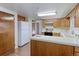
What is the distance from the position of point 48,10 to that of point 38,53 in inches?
58.8

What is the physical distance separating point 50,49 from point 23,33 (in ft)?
9.13

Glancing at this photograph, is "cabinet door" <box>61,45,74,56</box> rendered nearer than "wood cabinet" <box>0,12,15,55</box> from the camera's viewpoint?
Yes

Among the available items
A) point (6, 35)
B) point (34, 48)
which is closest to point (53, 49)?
point (34, 48)

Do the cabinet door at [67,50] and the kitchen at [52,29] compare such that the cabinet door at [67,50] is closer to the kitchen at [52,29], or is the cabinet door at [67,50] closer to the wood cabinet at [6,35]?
the kitchen at [52,29]

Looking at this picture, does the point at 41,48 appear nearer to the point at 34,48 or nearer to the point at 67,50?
the point at 34,48

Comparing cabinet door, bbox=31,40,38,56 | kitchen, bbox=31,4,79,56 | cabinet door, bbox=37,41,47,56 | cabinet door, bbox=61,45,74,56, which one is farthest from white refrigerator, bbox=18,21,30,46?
cabinet door, bbox=61,45,74,56

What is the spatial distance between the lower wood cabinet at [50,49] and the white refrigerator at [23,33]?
2006 millimetres

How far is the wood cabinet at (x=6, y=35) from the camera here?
362 cm

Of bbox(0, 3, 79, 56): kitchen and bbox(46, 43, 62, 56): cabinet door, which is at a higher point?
bbox(0, 3, 79, 56): kitchen

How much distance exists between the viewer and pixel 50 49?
8.96 ft

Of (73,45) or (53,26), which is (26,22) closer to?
(53,26)

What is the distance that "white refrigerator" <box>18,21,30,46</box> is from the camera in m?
5.07

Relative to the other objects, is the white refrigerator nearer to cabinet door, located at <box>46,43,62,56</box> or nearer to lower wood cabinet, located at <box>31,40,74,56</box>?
lower wood cabinet, located at <box>31,40,74,56</box>

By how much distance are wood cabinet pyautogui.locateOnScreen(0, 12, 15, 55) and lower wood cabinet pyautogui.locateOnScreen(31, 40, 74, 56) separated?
1083 millimetres
